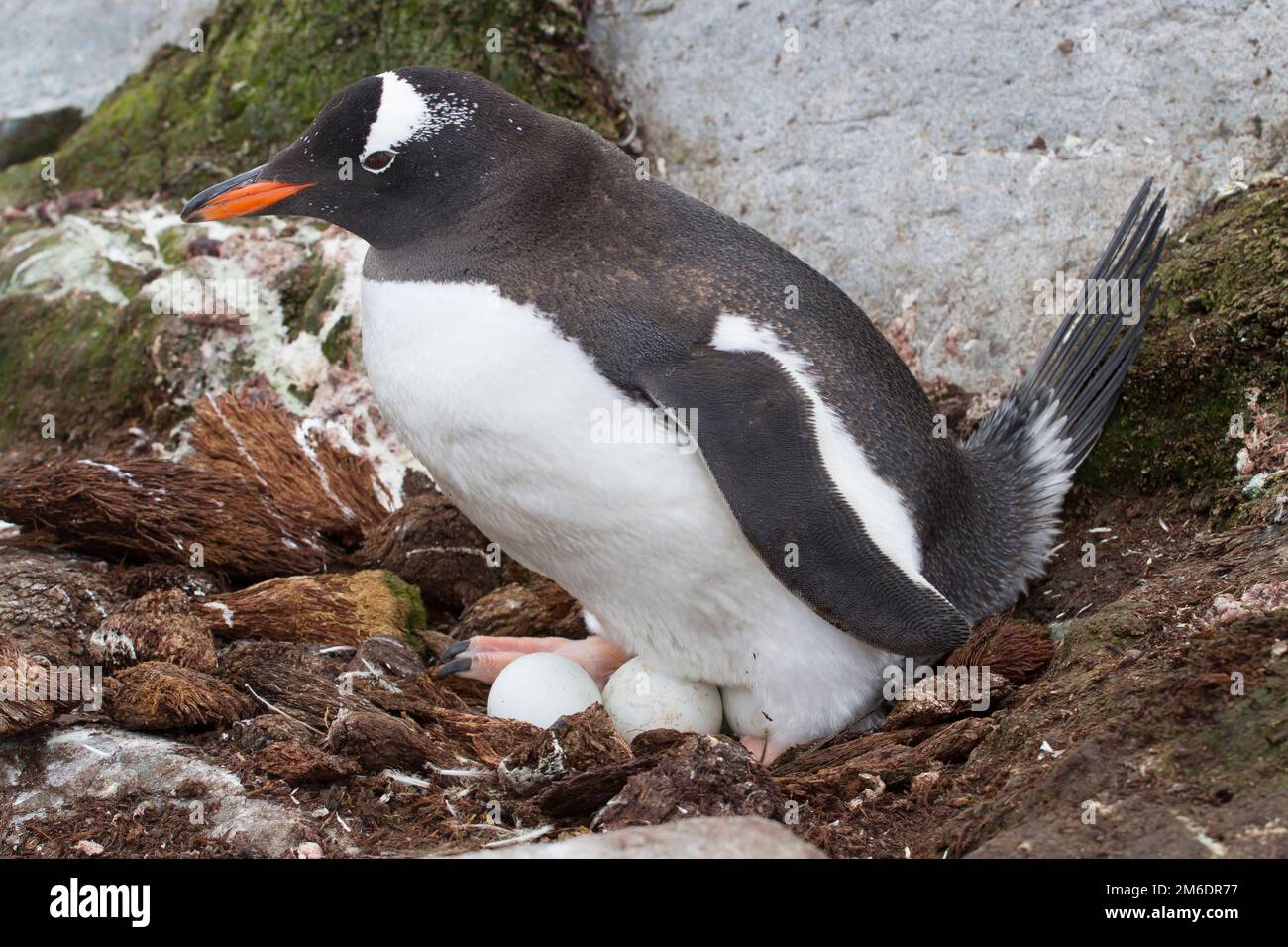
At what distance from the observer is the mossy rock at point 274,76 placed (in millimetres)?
4844

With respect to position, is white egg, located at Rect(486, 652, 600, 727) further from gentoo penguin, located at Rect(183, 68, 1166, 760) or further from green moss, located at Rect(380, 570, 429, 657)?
green moss, located at Rect(380, 570, 429, 657)

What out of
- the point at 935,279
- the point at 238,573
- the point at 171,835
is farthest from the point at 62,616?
the point at 935,279

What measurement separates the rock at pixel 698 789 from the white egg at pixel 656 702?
0.66 meters

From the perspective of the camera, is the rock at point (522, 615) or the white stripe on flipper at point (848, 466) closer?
the white stripe on flipper at point (848, 466)

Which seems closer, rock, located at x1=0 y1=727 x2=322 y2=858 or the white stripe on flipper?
rock, located at x1=0 y1=727 x2=322 y2=858

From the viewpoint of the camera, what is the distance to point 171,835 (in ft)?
8.20

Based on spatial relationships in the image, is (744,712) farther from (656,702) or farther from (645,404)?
(645,404)

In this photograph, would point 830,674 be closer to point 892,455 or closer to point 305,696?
point 892,455

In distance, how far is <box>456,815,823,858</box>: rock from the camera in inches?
75.1

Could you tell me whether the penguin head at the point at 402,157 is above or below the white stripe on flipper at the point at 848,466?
above

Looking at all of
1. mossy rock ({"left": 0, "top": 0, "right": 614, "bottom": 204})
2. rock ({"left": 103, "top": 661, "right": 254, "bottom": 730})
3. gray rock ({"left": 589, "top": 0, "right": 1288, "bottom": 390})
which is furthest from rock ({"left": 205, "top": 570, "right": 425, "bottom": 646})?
mossy rock ({"left": 0, "top": 0, "right": 614, "bottom": 204})

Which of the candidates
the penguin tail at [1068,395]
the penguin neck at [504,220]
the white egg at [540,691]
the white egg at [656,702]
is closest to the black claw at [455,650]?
the white egg at [540,691]

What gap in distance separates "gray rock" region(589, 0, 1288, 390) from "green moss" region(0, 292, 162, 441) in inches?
76.0

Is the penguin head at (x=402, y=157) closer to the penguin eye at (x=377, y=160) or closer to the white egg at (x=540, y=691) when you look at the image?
the penguin eye at (x=377, y=160)
